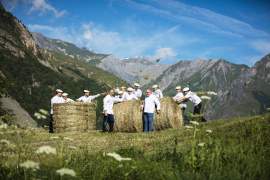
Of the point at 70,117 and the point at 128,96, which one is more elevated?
the point at 128,96

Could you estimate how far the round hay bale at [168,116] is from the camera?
2262 cm

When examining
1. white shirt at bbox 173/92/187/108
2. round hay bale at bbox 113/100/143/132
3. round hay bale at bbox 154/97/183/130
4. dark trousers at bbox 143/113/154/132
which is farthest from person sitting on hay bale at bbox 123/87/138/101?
dark trousers at bbox 143/113/154/132

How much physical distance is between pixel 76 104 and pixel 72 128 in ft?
4.08

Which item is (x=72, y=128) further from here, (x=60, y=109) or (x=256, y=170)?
(x=256, y=170)

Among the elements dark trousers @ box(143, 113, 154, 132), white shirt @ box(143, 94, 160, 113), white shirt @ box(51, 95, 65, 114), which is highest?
white shirt @ box(51, 95, 65, 114)

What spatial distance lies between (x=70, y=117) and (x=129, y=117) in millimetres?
3090

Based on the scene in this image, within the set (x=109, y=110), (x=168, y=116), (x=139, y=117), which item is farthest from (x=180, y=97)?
(x=109, y=110)

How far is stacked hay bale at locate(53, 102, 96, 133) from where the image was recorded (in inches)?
928

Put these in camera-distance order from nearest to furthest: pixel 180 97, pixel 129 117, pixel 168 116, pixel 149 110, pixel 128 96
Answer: pixel 149 110 < pixel 168 116 < pixel 129 117 < pixel 180 97 < pixel 128 96

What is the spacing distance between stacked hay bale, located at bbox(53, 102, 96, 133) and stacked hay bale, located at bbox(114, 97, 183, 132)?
2.10 meters

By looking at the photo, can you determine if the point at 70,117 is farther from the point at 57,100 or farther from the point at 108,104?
the point at 108,104

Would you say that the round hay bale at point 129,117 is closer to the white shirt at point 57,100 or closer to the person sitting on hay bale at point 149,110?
the person sitting on hay bale at point 149,110

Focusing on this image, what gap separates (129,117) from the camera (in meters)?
22.9

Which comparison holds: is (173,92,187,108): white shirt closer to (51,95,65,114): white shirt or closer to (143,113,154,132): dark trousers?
(143,113,154,132): dark trousers
